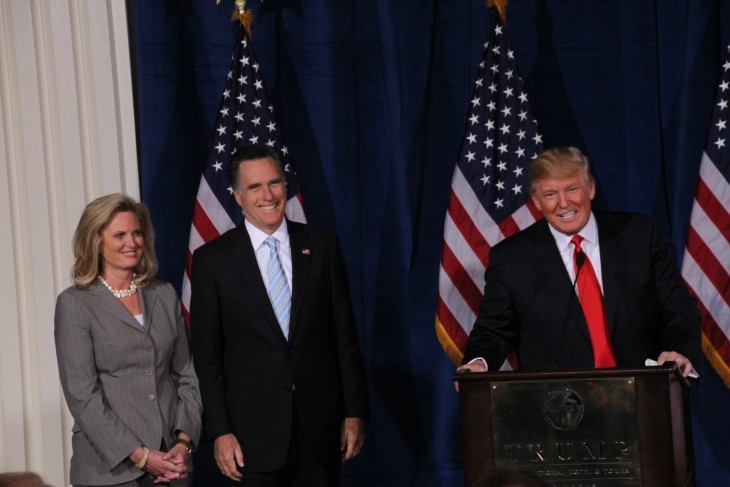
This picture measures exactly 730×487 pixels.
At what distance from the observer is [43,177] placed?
5.36m

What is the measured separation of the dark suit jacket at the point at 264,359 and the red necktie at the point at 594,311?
85cm

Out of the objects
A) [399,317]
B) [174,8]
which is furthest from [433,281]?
[174,8]

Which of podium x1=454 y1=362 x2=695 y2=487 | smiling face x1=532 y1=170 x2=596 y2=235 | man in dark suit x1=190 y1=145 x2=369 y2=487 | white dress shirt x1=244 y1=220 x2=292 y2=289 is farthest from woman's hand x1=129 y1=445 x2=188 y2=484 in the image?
smiling face x1=532 y1=170 x2=596 y2=235

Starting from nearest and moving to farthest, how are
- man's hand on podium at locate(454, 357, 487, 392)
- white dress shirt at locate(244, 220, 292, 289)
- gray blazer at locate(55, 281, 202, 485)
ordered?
man's hand on podium at locate(454, 357, 487, 392) < gray blazer at locate(55, 281, 202, 485) < white dress shirt at locate(244, 220, 292, 289)

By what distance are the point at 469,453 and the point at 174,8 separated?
334 cm

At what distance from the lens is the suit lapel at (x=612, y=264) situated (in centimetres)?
386

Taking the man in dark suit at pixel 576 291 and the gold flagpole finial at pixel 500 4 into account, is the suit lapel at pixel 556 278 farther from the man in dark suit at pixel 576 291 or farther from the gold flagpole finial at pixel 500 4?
the gold flagpole finial at pixel 500 4

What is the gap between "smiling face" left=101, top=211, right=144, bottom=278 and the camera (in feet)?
13.0

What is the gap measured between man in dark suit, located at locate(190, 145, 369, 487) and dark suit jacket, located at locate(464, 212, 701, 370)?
1.75ft

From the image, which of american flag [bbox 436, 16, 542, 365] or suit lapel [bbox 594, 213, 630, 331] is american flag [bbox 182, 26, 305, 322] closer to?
american flag [bbox 436, 16, 542, 365]

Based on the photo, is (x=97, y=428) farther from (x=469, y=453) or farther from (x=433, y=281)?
(x=433, y=281)

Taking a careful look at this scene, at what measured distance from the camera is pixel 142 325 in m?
3.96

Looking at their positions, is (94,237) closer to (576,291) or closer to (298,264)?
(298,264)

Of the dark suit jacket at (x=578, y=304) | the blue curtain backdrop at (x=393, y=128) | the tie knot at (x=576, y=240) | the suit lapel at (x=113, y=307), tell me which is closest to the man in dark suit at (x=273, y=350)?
the suit lapel at (x=113, y=307)
